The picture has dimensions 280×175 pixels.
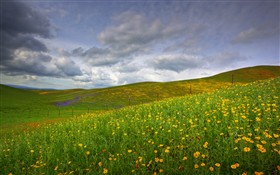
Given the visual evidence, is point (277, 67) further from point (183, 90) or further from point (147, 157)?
point (147, 157)

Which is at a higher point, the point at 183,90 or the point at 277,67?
the point at 277,67

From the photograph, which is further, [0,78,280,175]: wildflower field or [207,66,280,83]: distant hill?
[207,66,280,83]: distant hill

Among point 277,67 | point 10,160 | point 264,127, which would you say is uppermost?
point 277,67

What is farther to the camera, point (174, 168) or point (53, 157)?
point (53, 157)

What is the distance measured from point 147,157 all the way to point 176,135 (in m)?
1.59

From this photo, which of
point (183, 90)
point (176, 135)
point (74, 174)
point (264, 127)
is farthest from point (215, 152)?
point (183, 90)

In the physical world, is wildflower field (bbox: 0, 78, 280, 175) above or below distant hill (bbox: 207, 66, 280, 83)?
below

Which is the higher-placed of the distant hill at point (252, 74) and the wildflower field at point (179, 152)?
the distant hill at point (252, 74)

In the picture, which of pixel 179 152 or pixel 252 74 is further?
pixel 252 74

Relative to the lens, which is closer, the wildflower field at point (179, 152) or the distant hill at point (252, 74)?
the wildflower field at point (179, 152)

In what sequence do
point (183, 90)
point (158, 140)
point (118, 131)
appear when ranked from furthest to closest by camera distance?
1. point (183, 90)
2. point (118, 131)
3. point (158, 140)

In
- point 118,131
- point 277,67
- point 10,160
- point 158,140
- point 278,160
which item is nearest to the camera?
point 278,160

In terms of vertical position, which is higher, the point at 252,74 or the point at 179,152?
the point at 252,74

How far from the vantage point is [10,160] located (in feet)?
23.7
